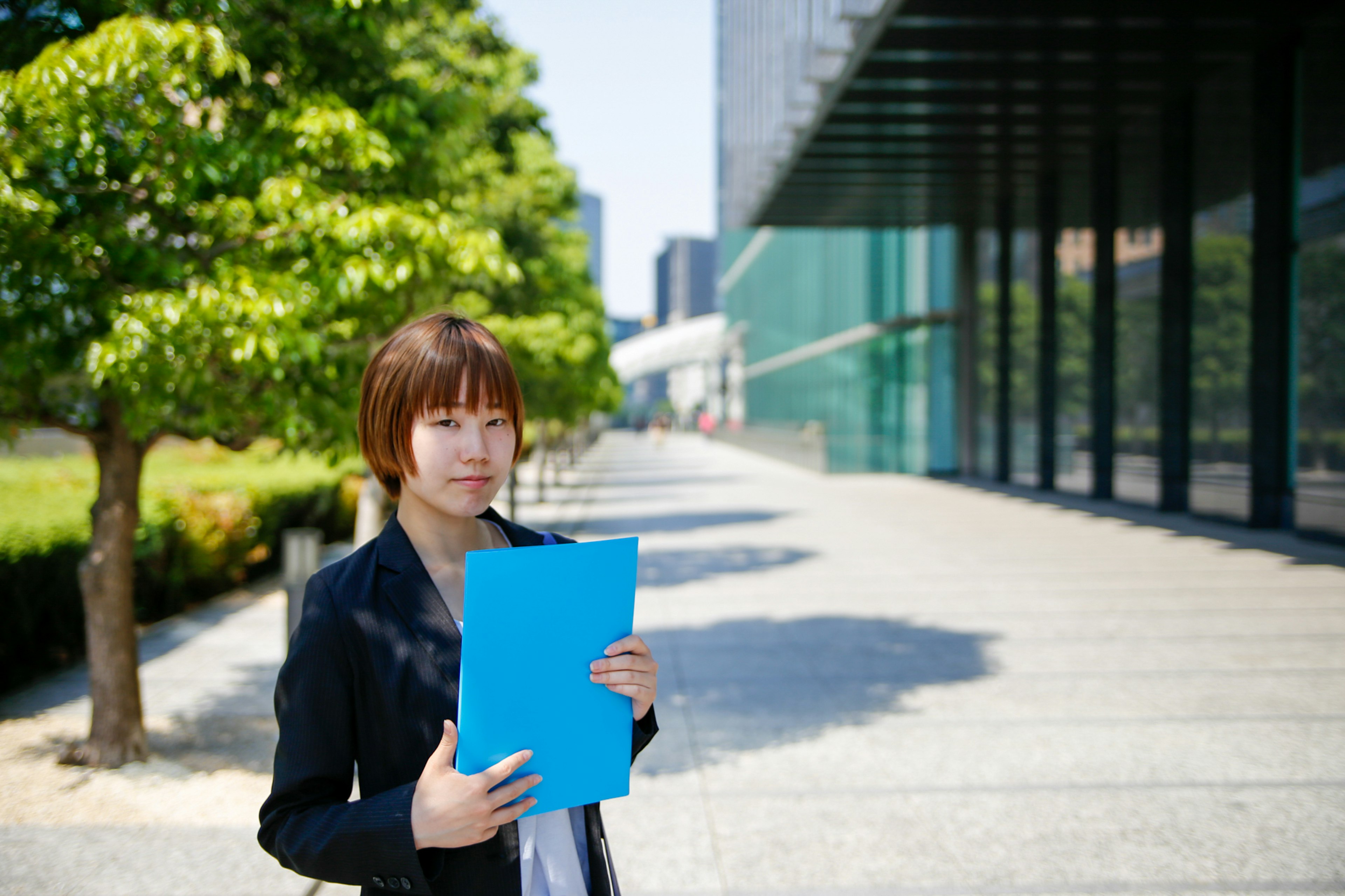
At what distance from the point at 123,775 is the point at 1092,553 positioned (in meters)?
10.7

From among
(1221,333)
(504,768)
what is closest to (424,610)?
(504,768)

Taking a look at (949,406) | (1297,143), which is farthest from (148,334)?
(949,406)

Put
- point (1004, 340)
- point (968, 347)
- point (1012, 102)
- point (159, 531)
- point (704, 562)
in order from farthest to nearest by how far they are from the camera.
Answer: point (968, 347) < point (1004, 340) < point (1012, 102) < point (704, 562) < point (159, 531)

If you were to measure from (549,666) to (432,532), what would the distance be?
0.38 m

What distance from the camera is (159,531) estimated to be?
348 inches

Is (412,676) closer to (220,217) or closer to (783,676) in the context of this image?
(220,217)

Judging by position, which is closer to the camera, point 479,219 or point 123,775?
point 123,775

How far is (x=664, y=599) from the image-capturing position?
32.9 feet

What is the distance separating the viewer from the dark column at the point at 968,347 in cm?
2616

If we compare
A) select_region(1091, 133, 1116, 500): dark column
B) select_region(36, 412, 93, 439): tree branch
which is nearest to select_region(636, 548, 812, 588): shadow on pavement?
select_region(36, 412, 93, 439): tree branch

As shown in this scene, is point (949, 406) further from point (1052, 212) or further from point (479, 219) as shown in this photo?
point (479, 219)

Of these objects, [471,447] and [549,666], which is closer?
[549,666]

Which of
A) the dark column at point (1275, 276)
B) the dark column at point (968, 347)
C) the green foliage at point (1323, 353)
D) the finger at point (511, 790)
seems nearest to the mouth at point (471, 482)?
the finger at point (511, 790)

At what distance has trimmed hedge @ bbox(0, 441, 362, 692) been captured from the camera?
6.87m
